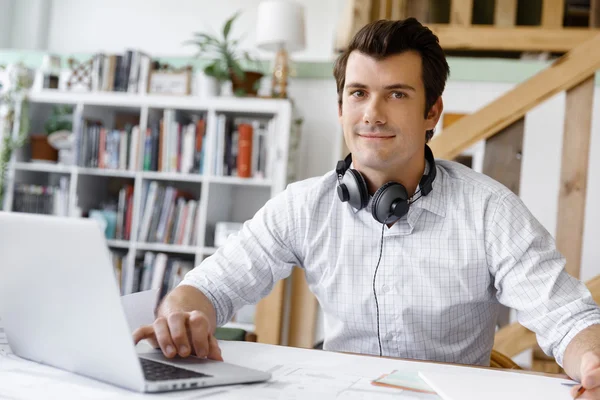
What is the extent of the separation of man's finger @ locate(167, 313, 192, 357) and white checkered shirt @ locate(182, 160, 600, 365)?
13.0 inches

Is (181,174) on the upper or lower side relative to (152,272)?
upper

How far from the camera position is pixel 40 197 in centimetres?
346

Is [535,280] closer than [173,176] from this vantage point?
Yes

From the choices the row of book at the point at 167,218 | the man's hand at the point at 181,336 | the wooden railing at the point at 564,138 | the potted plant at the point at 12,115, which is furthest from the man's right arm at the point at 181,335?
the potted plant at the point at 12,115

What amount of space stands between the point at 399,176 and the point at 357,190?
140mm

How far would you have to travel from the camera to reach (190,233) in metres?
Answer: 3.30

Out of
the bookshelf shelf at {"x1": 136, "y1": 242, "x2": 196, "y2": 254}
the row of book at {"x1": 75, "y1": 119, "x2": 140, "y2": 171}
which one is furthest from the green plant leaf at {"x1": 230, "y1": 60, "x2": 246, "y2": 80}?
the bookshelf shelf at {"x1": 136, "y1": 242, "x2": 196, "y2": 254}

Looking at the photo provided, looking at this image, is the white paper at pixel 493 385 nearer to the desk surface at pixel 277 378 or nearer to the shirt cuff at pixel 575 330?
the desk surface at pixel 277 378

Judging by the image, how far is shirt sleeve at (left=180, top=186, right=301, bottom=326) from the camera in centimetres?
135

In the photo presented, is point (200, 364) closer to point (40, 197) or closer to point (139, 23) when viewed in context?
point (40, 197)

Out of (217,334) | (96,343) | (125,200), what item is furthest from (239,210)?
(96,343)

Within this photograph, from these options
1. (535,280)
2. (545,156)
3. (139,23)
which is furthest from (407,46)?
(139,23)

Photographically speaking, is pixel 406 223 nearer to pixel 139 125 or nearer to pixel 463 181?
pixel 463 181

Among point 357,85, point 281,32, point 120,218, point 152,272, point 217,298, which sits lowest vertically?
point 152,272
